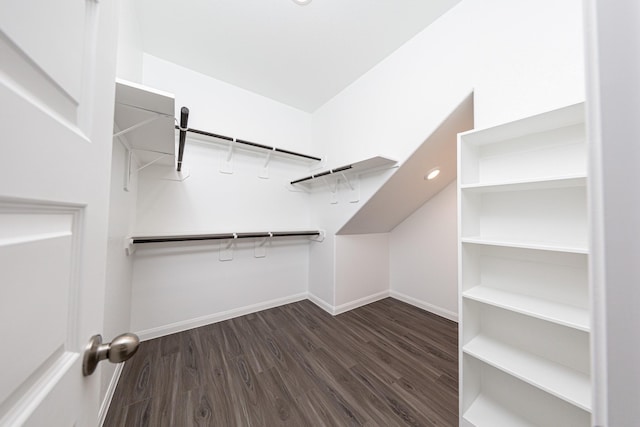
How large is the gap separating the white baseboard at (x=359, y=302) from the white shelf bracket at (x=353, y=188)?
3.93 ft

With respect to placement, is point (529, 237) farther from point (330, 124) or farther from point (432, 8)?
point (330, 124)

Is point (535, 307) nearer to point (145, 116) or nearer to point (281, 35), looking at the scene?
point (145, 116)

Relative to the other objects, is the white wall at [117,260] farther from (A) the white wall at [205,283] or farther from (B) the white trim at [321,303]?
(B) the white trim at [321,303]

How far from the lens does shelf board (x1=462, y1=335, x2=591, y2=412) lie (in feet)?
2.70

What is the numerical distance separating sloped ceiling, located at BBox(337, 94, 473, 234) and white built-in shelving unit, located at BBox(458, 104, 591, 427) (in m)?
0.42

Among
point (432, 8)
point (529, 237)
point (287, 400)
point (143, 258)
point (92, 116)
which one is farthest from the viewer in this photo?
point (143, 258)

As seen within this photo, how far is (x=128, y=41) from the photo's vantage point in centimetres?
128

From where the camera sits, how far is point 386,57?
73.4 inches

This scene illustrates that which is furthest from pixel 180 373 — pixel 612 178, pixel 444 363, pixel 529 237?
pixel 529 237

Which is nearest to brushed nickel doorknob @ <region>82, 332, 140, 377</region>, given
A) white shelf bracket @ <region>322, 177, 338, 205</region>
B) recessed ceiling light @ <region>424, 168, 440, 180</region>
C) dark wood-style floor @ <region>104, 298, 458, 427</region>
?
dark wood-style floor @ <region>104, 298, 458, 427</region>

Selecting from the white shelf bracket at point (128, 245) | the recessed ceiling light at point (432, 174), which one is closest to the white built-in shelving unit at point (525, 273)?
the recessed ceiling light at point (432, 174)

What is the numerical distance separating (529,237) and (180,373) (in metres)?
2.30

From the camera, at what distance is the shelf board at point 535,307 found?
0.83 metres

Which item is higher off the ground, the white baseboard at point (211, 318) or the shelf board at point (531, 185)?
the shelf board at point (531, 185)
